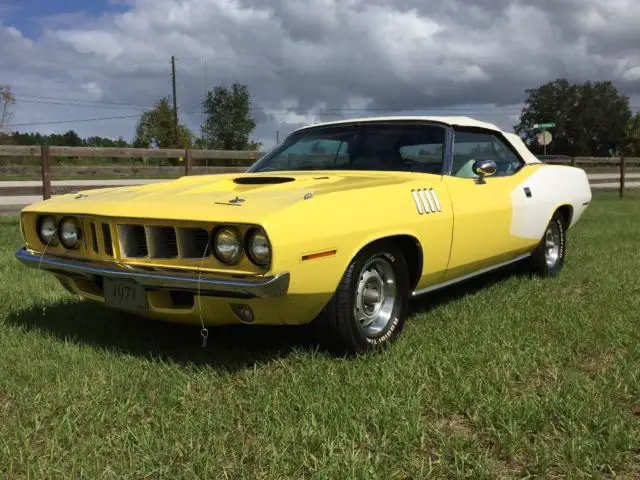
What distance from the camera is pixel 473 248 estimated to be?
4.02 m

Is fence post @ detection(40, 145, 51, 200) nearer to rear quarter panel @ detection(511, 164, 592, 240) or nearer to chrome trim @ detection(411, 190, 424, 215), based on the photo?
rear quarter panel @ detection(511, 164, 592, 240)

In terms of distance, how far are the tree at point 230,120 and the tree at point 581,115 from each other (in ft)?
128

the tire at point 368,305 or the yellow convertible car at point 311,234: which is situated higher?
the yellow convertible car at point 311,234

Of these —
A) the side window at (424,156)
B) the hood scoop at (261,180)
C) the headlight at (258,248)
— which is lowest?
the headlight at (258,248)

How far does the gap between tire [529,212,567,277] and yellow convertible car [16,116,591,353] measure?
0.64 meters

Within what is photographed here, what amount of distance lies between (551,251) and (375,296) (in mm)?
2781

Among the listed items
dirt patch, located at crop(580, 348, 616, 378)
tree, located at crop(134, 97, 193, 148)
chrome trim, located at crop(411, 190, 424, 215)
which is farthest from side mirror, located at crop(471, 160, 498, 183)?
tree, located at crop(134, 97, 193, 148)

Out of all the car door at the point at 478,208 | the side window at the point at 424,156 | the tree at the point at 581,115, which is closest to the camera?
the car door at the point at 478,208

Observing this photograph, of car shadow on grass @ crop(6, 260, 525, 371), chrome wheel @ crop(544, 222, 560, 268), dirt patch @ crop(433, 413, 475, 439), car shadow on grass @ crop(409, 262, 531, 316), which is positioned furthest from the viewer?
chrome wheel @ crop(544, 222, 560, 268)

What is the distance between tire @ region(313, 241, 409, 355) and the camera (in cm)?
309

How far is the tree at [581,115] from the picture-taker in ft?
260

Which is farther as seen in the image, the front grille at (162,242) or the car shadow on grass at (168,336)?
the car shadow on grass at (168,336)

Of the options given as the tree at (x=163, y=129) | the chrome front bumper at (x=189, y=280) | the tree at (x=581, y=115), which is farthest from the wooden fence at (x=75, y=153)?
the tree at (x=581, y=115)

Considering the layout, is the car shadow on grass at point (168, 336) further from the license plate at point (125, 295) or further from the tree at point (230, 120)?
the tree at point (230, 120)
